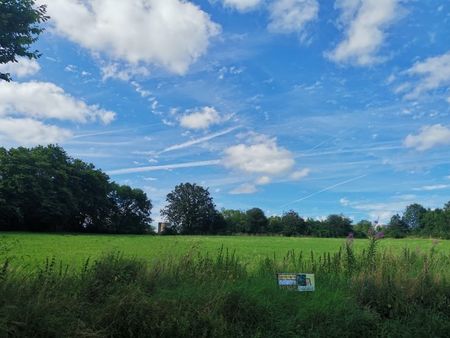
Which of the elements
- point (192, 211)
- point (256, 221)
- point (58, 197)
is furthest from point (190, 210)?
point (58, 197)

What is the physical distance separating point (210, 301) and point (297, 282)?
1.89m

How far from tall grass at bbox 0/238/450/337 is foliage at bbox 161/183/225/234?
115 metres

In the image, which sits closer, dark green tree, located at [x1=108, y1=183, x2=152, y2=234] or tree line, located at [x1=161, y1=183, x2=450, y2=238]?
dark green tree, located at [x1=108, y1=183, x2=152, y2=234]

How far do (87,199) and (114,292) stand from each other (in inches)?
3561

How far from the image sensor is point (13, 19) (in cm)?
626

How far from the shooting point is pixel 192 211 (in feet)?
426

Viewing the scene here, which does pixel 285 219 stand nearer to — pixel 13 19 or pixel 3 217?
pixel 3 217

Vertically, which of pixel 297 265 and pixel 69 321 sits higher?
pixel 297 265

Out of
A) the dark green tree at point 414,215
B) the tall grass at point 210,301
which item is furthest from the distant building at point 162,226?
the tall grass at point 210,301

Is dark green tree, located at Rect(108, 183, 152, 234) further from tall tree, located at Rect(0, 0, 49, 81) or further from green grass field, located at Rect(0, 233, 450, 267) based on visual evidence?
tall tree, located at Rect(0, 0, 49, 81)

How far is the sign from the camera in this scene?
7812 millimetres

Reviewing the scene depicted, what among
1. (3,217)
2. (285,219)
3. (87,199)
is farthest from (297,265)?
(285,219)

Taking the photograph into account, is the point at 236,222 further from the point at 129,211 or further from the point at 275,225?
the point at 129,211

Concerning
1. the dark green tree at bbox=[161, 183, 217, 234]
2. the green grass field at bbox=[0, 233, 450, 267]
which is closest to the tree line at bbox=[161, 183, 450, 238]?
the dark green tree at bbox=[161, 183, 217, 234]
